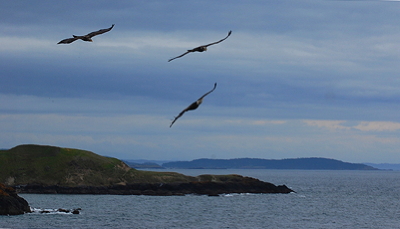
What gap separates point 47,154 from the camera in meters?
136

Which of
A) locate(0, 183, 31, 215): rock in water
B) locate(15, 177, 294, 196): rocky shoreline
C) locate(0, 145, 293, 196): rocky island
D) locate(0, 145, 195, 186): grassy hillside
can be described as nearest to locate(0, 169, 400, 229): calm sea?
locate(0, 183, 31, 215): rock in water

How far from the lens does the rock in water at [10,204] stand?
74.9 meters

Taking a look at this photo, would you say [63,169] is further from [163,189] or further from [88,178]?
[163,189]

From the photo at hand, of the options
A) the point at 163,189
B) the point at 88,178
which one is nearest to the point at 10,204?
the point at 88,178

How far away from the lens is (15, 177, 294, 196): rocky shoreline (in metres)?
121

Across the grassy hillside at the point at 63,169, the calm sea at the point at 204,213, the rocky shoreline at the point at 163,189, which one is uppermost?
the grassy hillside at the point at 63,169

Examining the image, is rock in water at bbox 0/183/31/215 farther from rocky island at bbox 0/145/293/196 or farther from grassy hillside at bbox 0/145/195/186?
grassy hillside at bbox 0/145/195/186

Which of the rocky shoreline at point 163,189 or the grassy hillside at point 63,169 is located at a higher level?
the grassy hillside at point 63,169

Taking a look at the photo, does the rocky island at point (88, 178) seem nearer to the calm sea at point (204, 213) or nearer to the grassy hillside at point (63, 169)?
the grassy hillside at point (63, 169)

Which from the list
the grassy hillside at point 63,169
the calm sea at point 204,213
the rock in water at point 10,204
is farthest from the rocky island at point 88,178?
the rock in water at point 10,204

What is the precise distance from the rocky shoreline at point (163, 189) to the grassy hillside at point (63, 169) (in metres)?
2.26

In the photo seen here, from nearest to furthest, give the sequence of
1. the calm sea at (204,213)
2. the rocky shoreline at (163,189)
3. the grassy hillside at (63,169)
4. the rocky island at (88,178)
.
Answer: the calm sea at (204,213), the rocky shoreline at (163,189), the rocky island at (88,178), the grassy hillside at (63,169)

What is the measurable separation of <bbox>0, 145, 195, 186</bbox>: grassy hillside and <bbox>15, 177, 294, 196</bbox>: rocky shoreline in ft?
7.42

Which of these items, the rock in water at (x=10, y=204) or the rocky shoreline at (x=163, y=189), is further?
the rocky shoreline at (x=163, y=189)
